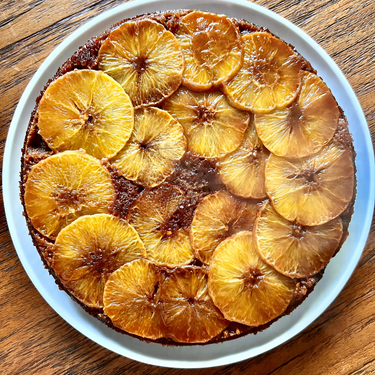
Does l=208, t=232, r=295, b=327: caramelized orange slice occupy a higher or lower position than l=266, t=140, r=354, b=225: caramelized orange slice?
lower

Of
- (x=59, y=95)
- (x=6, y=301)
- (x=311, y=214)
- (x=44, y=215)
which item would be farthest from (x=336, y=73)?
(x=6, y=301)

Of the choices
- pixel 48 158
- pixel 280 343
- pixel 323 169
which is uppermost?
pixel 48 158

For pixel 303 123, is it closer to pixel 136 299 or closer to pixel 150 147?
pixel 150 147

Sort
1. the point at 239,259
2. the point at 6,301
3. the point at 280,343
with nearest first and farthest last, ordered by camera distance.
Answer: the point at 239,259, the point at 280,343, the point at 6,301

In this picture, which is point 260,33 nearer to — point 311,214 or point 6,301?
point 311,214

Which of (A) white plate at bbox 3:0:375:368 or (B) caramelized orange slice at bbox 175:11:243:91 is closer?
(B) caramelized orange slice at bbox 175:11:243:91

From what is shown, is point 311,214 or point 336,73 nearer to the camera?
point 311,214

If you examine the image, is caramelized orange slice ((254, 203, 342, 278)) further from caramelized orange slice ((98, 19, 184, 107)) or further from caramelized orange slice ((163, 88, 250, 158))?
caramelized orange slice ((98, 19, 184, 107))

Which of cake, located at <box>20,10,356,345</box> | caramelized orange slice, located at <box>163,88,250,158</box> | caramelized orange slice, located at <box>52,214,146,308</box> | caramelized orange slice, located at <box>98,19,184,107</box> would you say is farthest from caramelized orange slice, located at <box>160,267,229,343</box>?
caramelized orange slice, located at <box>98,19,184,107</box>
